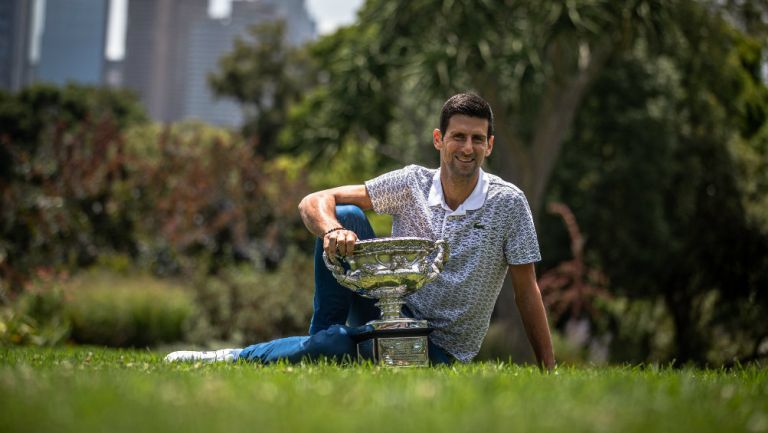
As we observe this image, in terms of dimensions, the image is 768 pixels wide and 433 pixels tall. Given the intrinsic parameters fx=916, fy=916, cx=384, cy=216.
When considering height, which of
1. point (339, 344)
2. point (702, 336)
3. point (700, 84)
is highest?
point (700, 84)

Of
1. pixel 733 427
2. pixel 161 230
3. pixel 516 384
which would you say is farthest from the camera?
pixel 161 230

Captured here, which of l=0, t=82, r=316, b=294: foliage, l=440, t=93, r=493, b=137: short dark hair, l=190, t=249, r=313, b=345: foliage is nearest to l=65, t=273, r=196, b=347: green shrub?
l=190, t=249, r=313, b=345: foliage

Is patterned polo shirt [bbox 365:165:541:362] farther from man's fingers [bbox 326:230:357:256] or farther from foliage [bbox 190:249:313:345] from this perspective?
foliage [bbox 190:249:313:345]

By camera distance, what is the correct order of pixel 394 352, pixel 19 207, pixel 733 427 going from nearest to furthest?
pixel 733 427 < pixel 394 352 < pixel 19 207

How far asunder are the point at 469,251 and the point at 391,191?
0.51 meters

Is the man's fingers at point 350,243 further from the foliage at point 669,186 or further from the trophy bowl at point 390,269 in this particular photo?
the foliage at point 669,186

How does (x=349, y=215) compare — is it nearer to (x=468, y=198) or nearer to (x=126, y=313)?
(x=468, y=198)

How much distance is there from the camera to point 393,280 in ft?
13.3

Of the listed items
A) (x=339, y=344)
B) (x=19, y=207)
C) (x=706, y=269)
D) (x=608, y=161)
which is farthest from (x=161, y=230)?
(x=339, y=344)

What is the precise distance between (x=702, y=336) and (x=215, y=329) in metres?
8.99

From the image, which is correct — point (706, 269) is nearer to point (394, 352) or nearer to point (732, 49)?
point (732, 49)

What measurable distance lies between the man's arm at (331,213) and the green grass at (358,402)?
68cm

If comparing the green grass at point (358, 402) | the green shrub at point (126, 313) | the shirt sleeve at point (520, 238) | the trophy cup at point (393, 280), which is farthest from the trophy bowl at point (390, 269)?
the green shrub at point (126, 313)

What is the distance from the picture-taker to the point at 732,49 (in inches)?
550
